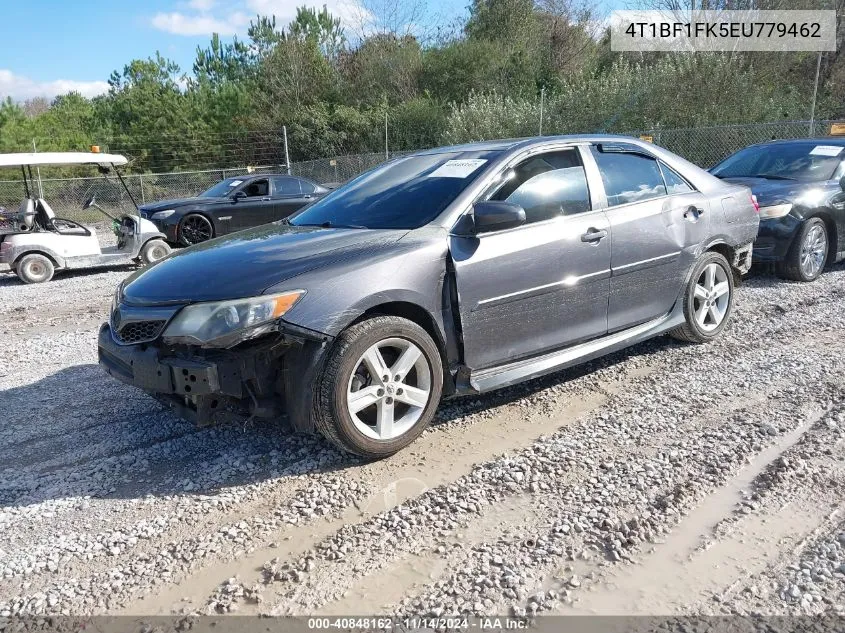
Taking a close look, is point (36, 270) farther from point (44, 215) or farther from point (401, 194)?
point (401, 194)

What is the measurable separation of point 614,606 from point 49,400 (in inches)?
161

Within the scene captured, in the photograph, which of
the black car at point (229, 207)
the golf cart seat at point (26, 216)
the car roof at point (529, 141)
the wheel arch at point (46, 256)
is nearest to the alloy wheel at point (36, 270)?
the wheel arch at point (46, 256)

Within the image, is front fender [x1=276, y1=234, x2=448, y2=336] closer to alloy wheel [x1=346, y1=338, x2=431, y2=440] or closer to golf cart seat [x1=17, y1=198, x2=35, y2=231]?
alloy wheel [x1=346, y1=338, x2=431, y2=440]

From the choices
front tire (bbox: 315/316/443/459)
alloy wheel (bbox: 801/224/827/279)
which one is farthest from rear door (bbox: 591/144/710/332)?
alloy wheel (bbox: 801/224/827/279)

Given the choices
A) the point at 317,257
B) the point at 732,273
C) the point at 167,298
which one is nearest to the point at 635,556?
the point at 317,257

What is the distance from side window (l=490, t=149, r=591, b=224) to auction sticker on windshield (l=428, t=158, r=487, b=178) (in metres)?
0.22

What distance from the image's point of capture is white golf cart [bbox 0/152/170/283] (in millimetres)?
9758

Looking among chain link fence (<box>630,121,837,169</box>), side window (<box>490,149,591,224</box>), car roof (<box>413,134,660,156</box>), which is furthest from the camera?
chain link fence (<box>630,121,837,169</box>)

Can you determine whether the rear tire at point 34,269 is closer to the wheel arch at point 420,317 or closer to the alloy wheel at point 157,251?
the alloy wheel at point 157,251

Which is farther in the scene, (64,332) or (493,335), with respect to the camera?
(64,332)

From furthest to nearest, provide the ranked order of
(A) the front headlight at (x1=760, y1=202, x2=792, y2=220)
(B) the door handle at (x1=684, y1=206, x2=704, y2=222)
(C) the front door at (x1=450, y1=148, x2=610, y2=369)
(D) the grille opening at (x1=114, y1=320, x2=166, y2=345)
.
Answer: (A) the front headlight at (x1=760, y1=202, x2=792, y2=220), (B) the door handle at (x1=684, y1=206, x2=704, y2=222), (C) the front door at (x1=450, y1=148, x2=610, y2=369), (D) the grille opening at (x1=114, y1=320, x2=166, y2=345)

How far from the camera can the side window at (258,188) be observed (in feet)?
45.1

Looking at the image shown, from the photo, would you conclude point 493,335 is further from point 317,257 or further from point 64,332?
point 64,332

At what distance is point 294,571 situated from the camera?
261 centimetres
